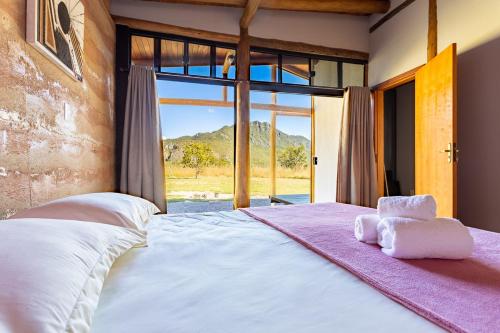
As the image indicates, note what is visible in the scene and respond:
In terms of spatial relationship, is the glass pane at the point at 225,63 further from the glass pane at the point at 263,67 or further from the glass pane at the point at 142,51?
the glass pane at the point at 142,51

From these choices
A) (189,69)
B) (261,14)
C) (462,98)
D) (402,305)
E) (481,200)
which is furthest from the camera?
(261,14)

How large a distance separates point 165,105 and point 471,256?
3.95 metres

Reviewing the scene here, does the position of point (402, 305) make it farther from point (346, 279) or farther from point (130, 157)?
point (130, 157)

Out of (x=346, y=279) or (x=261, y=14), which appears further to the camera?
(x=261, y=14)

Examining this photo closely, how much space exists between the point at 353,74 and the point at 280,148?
2.33 meters

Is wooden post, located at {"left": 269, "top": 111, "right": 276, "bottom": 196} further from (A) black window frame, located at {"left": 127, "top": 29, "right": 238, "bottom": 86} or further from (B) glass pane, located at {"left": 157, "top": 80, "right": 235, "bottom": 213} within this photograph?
(A) black window frame, located at {"left": 127, "top": 29, "right": 238, "bottom": 86}

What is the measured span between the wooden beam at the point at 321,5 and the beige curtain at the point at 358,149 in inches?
38.1

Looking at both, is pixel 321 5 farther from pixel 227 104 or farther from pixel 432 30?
pixel 227 104

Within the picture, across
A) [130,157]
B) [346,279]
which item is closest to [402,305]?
[346,279]

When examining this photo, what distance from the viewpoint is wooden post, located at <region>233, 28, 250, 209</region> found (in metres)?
3.52

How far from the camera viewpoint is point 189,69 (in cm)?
341

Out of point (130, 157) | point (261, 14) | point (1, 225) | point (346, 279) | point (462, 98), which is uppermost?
point (261, 14)

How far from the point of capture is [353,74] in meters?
4.24

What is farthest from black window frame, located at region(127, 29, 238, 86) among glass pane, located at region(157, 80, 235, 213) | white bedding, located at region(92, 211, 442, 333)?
white bedding, located at region(92, 211, 442, 333)
